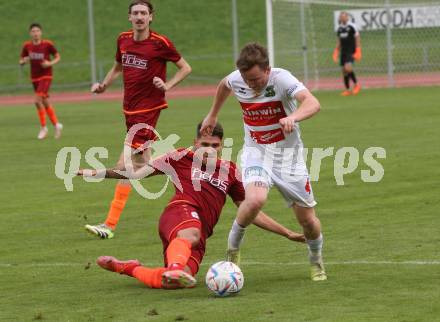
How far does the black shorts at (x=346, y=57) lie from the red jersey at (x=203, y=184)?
23158 mm

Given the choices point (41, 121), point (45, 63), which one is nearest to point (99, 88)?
point (41, 121)

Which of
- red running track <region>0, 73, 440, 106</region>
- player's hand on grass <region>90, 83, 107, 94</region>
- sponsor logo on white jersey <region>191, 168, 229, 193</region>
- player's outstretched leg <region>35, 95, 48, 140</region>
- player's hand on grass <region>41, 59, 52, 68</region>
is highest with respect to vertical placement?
player's hand on grass <region>90, 83, 107, 94</region>

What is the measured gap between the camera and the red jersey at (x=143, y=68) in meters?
11.3

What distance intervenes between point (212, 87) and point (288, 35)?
5282 millimetres

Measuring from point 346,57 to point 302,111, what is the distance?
24453 mm

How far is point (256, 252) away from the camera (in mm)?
9352

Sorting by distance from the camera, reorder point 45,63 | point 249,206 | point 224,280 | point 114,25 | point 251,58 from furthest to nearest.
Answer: point 114,25 < point 45,63 < point 249,206 < point 251,58 < point 224,280

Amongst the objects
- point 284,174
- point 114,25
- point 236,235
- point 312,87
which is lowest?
point 312,87

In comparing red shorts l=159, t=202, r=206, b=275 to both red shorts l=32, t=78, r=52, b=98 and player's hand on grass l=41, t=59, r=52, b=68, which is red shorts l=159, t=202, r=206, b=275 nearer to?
red shorts l=32, t=78, r=52, b=98

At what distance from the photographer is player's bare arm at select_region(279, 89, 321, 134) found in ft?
23.4

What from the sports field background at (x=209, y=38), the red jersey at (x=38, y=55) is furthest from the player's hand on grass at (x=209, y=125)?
the sports field background at (x=209, y=38)

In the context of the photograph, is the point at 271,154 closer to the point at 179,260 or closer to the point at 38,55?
the point at 179,260

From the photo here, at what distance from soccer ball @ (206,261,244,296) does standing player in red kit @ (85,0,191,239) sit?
11.7 feet

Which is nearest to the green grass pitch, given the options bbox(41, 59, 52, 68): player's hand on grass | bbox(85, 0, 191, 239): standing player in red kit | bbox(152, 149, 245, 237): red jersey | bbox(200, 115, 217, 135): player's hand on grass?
bbox(152, 149, 245, 237): red jersey
